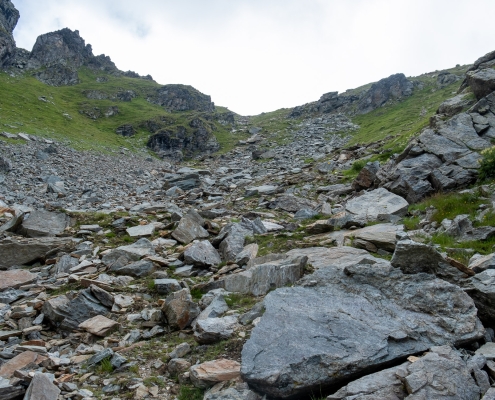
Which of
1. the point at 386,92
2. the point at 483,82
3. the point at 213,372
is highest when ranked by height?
the point at 386,92

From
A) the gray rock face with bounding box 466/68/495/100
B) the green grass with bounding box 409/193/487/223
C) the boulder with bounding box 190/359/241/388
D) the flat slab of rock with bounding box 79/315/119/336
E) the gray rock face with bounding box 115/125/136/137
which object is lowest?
the boulder with bounding box 190/359/241/388

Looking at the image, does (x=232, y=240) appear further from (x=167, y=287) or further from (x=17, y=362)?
(x=17, y=362)

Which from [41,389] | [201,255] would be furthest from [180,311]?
[201,255]

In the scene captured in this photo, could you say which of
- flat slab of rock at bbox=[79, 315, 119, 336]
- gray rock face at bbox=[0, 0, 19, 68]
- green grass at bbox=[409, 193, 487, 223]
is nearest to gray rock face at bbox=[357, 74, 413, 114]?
green grass at bbox=[409, 193, 487, 223]

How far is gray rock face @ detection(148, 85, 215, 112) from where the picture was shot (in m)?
119

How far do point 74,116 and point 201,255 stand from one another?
77.0 meters

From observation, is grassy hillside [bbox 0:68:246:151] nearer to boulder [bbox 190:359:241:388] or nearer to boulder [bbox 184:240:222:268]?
boulder [bbox 184:240:222:268]

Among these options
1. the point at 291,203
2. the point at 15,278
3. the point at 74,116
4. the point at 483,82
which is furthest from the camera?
the point at 74,116

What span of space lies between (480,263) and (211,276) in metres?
6.80

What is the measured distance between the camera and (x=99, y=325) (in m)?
7.79

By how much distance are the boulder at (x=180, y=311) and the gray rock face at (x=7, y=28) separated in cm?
11579

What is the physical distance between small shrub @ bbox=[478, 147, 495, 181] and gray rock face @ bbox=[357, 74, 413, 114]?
248ft

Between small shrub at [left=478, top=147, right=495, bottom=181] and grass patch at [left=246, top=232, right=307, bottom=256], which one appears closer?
grass patch at [left=246, top=232, right=307, bottom=256]

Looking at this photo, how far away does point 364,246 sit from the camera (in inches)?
412
